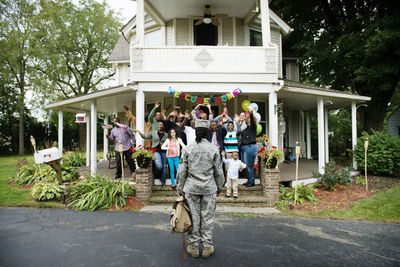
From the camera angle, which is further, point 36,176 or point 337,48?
point 337,48

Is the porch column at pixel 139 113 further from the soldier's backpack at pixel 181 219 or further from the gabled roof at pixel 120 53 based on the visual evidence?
the gabled roof at pixel 120 53

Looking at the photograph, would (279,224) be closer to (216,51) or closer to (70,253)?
(70,253)

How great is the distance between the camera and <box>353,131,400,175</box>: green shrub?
8906 millimetres

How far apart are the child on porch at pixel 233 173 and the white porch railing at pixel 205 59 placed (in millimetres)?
2964

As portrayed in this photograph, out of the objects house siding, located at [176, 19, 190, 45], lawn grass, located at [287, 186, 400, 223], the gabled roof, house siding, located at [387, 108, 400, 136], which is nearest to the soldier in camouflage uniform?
lawn grass, located at [287, 186, 400, 223]

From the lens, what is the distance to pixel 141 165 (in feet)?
20.8

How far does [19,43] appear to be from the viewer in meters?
24.0

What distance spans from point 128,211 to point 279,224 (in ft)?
11.2

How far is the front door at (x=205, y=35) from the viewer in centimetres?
1034

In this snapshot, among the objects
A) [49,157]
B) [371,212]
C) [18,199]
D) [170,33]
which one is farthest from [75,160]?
[371,212]

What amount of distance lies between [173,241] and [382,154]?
28.9 feet

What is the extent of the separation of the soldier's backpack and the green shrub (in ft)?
27.7

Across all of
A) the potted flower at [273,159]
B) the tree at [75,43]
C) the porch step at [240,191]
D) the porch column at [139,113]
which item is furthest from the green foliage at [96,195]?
the tree at [75,43]

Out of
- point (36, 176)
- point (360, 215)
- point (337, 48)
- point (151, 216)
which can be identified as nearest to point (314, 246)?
point (360, 215)
